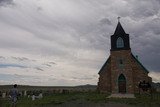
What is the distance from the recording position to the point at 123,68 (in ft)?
146

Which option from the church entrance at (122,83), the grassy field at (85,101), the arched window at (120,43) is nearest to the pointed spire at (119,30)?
the arched window at (120,43)

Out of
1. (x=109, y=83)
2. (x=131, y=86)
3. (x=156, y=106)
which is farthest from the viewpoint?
(x=109, y=83)

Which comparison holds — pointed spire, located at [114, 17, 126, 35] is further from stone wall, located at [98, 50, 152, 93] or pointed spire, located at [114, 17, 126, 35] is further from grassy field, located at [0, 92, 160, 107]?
grassy field, located at [0, 92, 160, 107]

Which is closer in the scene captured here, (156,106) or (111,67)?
(156,106)

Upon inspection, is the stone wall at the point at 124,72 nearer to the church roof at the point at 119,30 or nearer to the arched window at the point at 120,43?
the arched window at the point at 120,43

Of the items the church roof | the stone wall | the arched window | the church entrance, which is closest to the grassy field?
the stone wall

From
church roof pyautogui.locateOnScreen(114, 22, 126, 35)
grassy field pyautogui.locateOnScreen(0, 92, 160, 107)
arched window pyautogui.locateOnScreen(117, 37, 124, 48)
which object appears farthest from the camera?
church roof pyautogui.locateOnScreen(114, 22, 126, 35)

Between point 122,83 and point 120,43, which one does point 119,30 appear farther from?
point 122,83

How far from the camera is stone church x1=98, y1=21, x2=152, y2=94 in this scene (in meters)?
44.2

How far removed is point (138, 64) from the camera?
152 ft

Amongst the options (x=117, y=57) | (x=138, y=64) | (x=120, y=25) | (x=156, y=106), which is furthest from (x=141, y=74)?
(x=156, y=106)

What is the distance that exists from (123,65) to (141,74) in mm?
4021

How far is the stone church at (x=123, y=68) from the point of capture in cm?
4425

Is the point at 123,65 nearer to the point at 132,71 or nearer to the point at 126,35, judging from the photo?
the point at 132,71
